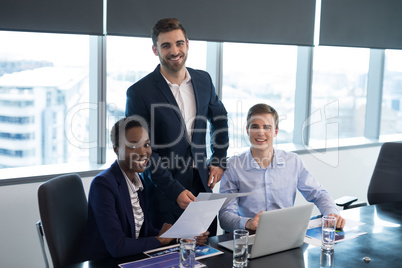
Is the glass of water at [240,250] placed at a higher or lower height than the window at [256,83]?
lower

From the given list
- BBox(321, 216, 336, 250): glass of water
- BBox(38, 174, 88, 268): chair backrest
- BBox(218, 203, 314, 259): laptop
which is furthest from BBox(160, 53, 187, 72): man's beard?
BBox(321, 216, 336, 250): glass of water

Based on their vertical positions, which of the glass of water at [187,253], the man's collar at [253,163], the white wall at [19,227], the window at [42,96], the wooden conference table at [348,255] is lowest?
the white wall at [19,227]

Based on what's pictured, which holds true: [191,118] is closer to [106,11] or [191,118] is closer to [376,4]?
[106,11]

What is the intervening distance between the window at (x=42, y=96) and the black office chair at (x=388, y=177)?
2.22 m

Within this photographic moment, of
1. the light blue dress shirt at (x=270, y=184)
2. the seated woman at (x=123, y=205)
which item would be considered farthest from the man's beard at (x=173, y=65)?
the light blue dress shirt at (x=270, y=184)

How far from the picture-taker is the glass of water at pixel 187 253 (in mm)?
1738

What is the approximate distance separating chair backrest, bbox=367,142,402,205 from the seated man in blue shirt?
0.95m

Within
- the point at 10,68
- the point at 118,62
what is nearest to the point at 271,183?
the point at 118,62

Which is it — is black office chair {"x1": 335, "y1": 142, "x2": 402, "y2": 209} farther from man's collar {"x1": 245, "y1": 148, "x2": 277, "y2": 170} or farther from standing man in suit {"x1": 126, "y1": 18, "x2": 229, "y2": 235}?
standing man in suit {"x1": 126, "y1": 18, "x2": 229, "y2": 235}

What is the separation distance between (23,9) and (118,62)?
0.87 meters

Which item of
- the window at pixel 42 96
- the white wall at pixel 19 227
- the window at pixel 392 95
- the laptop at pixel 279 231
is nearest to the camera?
the laptop at pixel 279 231

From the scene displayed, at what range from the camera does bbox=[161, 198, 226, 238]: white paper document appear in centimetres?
184

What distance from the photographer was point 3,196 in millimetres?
3078

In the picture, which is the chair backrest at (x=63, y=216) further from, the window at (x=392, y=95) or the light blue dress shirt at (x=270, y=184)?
the window at (x=392, y=95)
